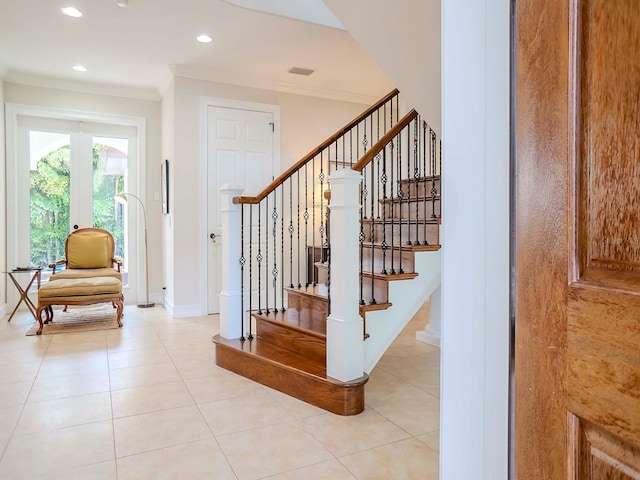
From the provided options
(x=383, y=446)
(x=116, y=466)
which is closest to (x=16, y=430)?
(x=116, y=466)

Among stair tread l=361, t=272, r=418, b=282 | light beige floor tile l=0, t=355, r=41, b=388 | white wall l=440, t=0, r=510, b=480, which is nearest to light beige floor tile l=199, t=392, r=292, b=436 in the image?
stair tread l=361, t=272, r=418, b=282

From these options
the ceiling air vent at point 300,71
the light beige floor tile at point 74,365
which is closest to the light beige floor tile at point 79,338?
the light beige floor tile at point 74,365

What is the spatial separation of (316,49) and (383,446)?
143 inches

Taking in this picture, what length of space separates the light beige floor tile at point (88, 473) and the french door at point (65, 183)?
4.13 meters

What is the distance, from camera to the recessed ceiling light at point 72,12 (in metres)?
3.41

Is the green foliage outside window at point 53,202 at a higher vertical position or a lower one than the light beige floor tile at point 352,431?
higher

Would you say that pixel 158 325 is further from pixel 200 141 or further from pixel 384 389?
pixel 384 389

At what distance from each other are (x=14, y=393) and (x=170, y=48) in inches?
127

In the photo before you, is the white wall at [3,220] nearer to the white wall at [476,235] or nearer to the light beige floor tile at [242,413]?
the light beige floor tile at [242,413]

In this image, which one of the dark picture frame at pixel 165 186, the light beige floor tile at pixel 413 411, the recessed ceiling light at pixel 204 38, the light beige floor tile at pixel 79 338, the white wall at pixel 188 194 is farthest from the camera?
the dark picture frame at pixel 165 186

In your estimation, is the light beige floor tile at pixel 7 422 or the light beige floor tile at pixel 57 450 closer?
the light beige floor tile at pixel 57 450

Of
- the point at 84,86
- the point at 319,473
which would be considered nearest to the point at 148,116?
the point at 84,86

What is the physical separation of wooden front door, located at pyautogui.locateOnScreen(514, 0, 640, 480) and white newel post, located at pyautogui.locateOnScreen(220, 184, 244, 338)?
2658mm

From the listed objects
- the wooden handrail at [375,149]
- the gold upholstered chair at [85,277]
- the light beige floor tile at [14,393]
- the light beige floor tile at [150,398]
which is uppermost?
the wooden handrail at [375,149]
